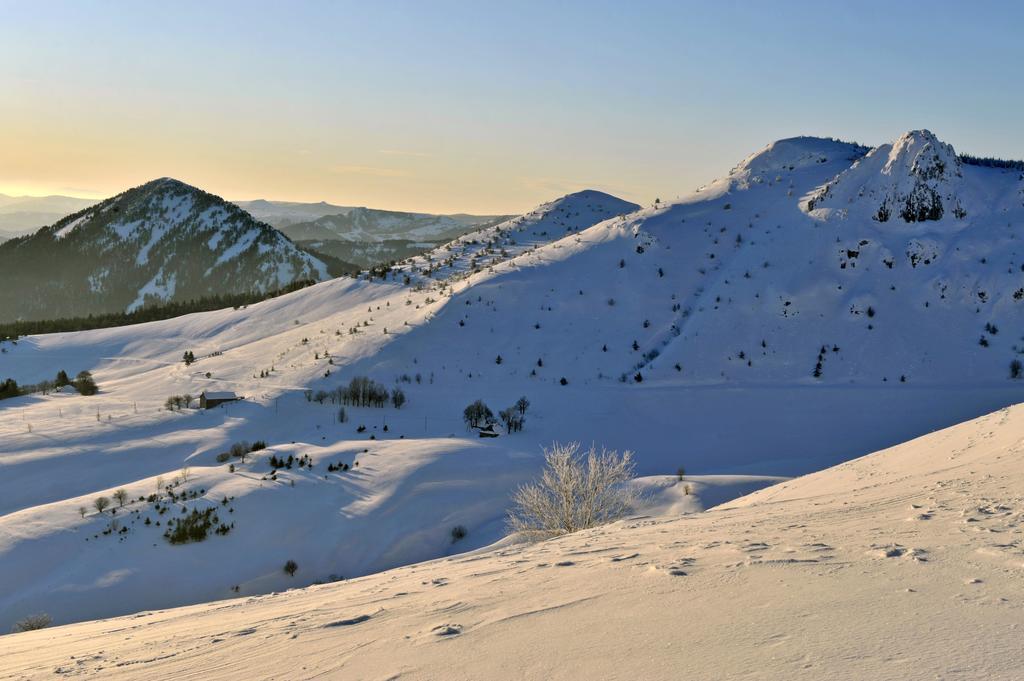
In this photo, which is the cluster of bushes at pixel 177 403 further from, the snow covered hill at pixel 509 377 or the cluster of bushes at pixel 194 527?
the cluster of bushes at pixel 194 527

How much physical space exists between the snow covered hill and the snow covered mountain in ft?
330

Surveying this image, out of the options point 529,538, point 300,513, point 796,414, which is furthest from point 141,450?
point 796,414

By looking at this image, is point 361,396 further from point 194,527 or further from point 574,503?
point 574,503

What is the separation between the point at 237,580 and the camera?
672 inches

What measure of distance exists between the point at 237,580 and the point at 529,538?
8.45 m

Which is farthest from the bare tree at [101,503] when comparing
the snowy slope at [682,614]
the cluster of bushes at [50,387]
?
the cluster of bushes at [50,387]

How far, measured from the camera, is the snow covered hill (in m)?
19.0

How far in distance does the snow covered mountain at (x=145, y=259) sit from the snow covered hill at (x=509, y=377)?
101 metres

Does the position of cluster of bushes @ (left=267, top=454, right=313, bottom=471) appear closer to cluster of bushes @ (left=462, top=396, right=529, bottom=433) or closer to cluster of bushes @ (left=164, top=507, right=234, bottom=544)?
cluster of bushes @ (left=164, top=507, right=234, bottom=544)

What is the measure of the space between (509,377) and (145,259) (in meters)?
155

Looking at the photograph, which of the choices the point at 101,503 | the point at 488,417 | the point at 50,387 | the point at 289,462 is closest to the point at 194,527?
the point at 101,503

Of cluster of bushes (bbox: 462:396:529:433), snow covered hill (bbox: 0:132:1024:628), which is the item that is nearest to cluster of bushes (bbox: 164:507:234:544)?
snow covered hill (bbox: 0:132:1024:628)

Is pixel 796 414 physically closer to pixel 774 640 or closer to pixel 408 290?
pixel 774 640

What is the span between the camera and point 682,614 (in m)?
5.27
